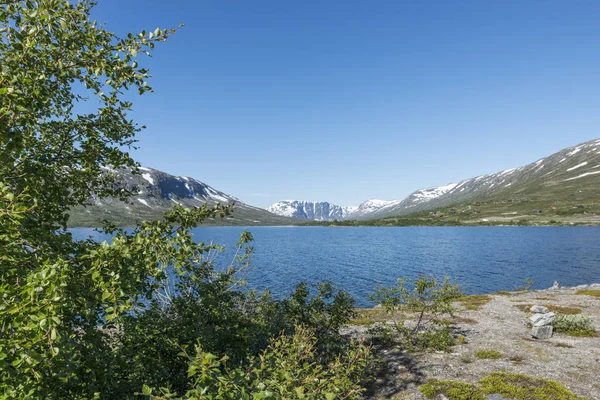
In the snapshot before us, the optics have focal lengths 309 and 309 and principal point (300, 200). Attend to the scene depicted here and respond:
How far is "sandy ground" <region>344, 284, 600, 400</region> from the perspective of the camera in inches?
696

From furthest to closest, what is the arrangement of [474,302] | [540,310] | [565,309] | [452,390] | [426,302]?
1. [474,302]
2. [565,309]
3. [540,310]
4. [426,302]
5. [452,390]

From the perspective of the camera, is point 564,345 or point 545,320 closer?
point 564,345

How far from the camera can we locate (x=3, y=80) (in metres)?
5.68

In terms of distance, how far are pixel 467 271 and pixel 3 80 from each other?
96.6 meters

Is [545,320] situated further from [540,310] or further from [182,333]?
[182,333]

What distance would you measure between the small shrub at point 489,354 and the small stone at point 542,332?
20.5ft

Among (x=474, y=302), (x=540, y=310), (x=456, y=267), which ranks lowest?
(x=456, y=267)

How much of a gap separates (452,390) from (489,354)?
7236 mm

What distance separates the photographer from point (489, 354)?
2162 cm

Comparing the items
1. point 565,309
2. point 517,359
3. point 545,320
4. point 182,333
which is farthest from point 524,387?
point 565,309

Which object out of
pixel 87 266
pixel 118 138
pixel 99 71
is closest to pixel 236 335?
pixel 87 266

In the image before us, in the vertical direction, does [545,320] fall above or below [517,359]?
above

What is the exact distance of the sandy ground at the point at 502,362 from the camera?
58.0 feet

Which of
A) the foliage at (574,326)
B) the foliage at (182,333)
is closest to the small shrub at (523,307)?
the foliage at (574,326)
